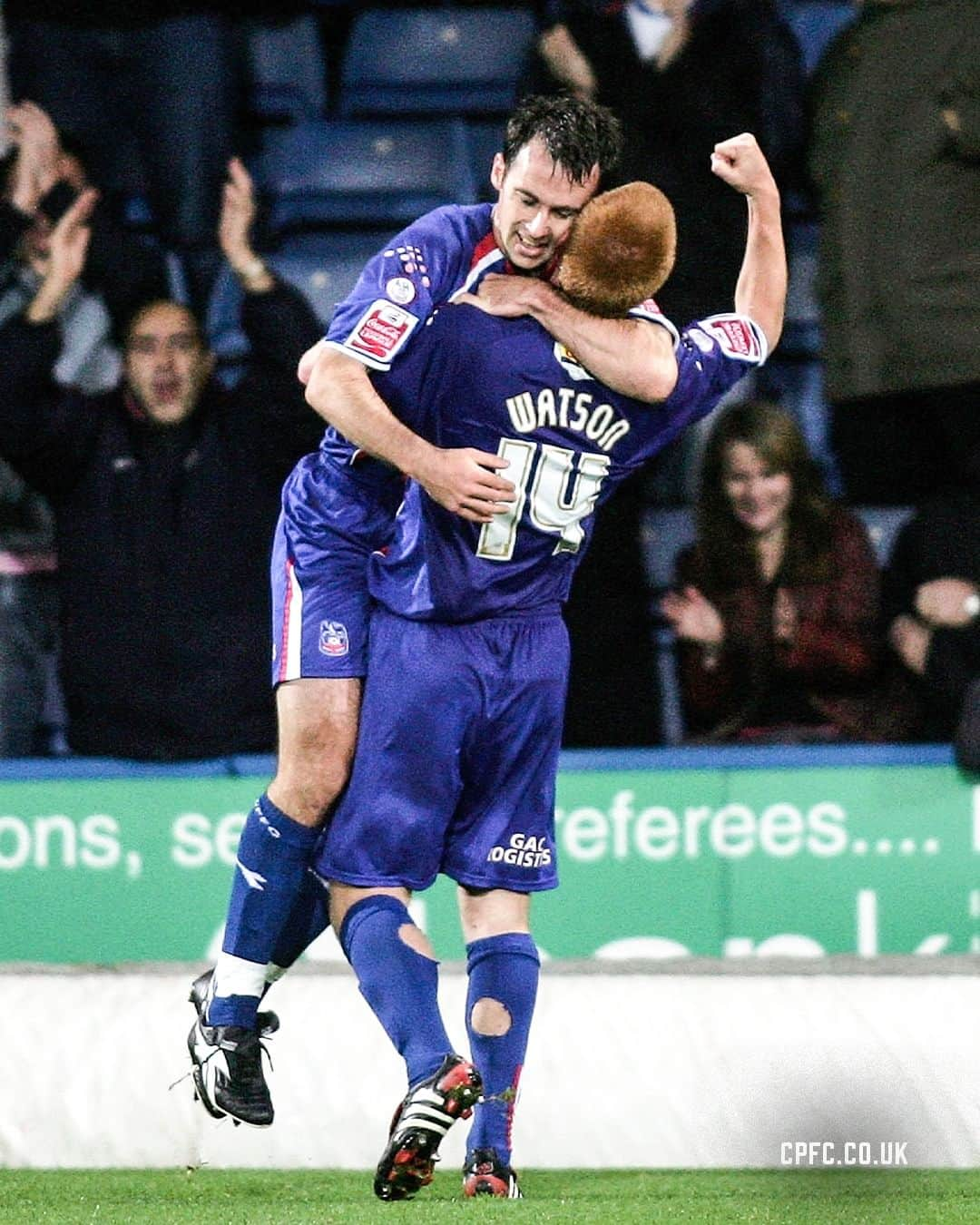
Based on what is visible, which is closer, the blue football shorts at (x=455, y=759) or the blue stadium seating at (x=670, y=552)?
the blue football shorts at (x=455, y=759)

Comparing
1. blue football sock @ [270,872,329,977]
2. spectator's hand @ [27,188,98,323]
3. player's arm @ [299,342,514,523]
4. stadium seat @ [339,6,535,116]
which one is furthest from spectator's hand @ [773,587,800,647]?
player's arm @ [299,342,514,523]

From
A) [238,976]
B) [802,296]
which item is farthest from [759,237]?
[802,296]

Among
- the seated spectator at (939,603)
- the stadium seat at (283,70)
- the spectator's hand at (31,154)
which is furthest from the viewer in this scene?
the stadium seat at (283,70)

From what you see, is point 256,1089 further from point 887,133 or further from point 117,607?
point 887,133

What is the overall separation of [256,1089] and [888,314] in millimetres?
3188

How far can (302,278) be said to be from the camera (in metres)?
6.54

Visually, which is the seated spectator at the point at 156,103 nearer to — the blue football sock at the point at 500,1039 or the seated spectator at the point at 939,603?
the seated spectator at the point at 939,603

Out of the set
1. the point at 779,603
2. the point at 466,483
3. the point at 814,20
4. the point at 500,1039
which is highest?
the point at 814,20

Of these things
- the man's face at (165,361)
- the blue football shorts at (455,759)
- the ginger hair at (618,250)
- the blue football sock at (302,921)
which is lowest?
the blue football sock at (302,921)

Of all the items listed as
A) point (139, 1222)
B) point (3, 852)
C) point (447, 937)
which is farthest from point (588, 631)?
point (139, 1222)

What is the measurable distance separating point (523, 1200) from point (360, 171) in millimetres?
3947

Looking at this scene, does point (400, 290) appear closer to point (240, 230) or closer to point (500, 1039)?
point (500, 1039)

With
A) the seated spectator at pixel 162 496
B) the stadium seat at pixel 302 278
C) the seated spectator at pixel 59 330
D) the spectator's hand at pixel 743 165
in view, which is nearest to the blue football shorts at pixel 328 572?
the spectator's hand at pixel 743 165

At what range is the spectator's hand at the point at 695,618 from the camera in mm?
6051
